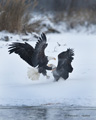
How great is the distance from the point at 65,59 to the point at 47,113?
5.05 ft

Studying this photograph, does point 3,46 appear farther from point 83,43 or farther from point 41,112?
point 41,112

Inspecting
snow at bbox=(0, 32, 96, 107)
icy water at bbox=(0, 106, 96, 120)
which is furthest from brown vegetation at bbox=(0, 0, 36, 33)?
icy water at bbox=(0, 106, 96, 120)

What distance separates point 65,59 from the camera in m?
6.39

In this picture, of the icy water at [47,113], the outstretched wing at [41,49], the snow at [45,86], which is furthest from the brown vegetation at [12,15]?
the icy water at [47,113]

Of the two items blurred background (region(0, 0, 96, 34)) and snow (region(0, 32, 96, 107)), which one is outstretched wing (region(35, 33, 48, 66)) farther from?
blurred background (region(0, 0, 96, 34))

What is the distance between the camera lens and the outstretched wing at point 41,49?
6.36 metres

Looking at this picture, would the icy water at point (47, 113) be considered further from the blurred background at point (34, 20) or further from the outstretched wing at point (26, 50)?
the blurred background at point (34, 20)

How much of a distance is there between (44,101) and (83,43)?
550 cm

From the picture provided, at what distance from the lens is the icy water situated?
481 centimetres

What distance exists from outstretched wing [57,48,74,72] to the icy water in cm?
124

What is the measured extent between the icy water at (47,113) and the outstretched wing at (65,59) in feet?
4.07

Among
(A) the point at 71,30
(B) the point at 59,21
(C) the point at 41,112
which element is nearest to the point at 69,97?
(C) the point at 41,112

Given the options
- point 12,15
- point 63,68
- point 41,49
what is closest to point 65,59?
point 63,68

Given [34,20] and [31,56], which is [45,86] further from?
[34,20]
